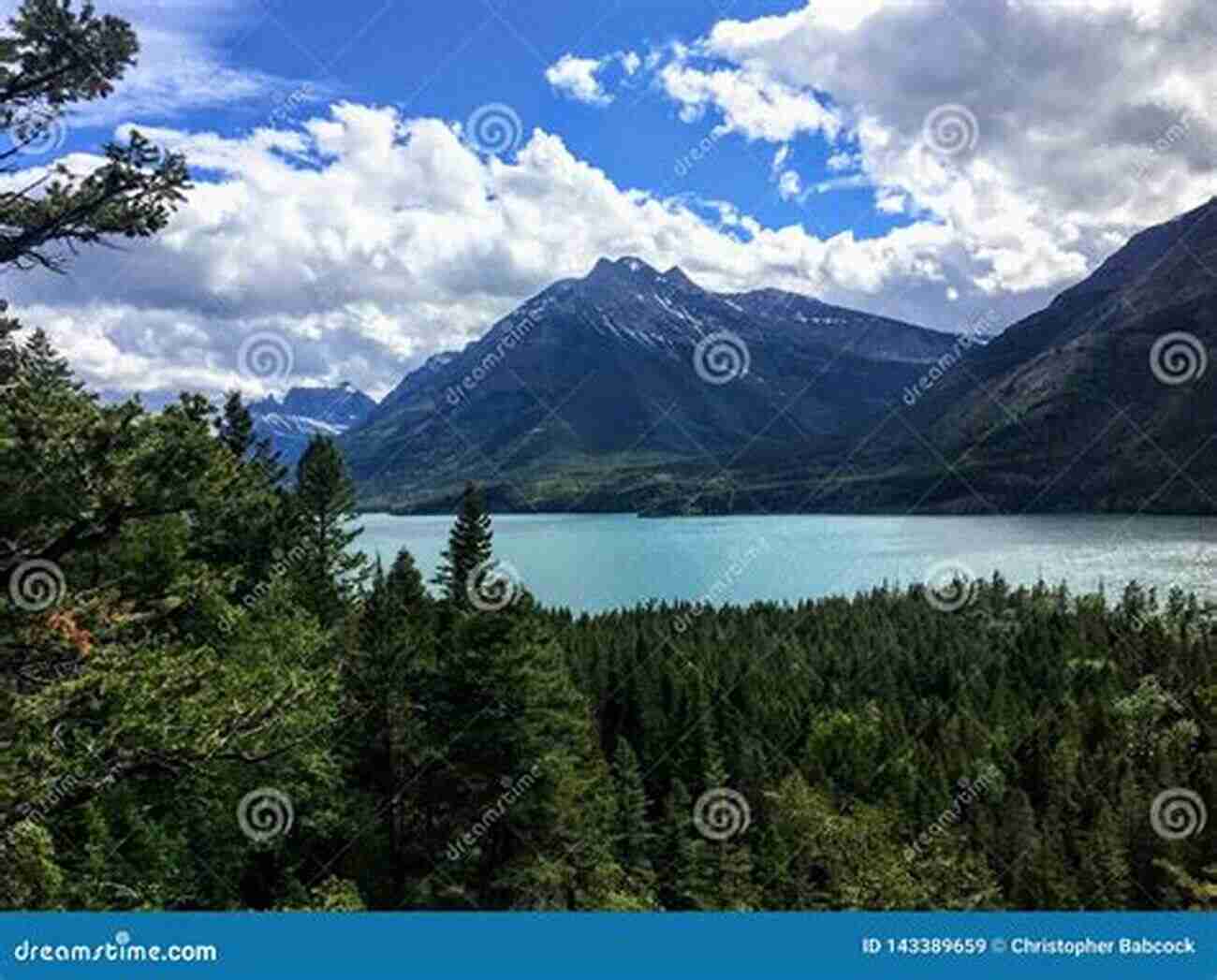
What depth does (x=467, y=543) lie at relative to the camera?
44.3m

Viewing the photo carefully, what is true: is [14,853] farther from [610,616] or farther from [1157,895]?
[610,616]

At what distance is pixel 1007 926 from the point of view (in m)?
9.81

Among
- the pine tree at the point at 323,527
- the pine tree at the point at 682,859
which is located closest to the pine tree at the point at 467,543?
the pine tree at the point at 323,527

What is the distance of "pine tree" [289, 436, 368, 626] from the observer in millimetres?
48812

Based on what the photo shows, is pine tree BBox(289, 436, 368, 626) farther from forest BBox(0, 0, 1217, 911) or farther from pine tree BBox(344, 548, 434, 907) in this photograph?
pine tree BBox(344, 548, 434, 907)

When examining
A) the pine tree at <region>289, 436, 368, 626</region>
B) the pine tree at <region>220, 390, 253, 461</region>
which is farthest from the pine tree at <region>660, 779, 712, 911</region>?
the pine tree at <region>220, 390, 253, 461</region>

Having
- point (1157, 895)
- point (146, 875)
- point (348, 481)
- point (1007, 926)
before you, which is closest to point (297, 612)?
point (146, 875)

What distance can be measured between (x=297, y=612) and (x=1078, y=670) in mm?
110011

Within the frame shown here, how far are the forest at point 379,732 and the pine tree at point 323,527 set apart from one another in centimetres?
25

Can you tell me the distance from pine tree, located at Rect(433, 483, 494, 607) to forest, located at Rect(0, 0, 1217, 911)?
121 mm

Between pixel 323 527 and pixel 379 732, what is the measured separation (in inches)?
589

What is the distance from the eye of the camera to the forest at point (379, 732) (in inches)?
442

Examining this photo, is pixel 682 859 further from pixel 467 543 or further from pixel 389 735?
pixel 389 735

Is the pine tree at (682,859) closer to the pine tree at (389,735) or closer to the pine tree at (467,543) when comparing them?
the pine tree at (389,735)
